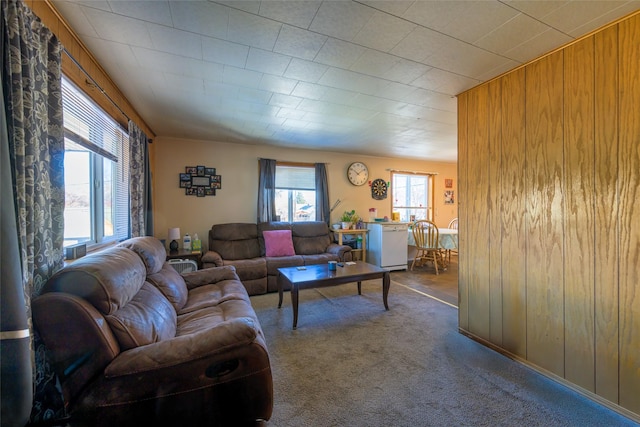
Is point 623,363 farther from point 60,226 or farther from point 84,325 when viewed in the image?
point 60,226

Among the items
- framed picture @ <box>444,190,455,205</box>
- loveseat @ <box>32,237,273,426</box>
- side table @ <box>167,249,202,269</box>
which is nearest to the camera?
loveseat @ <box>32,237,273,426</box>

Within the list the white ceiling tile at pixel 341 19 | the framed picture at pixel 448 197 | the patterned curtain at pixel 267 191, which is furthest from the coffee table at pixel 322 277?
the framed picture at pixel 448 197

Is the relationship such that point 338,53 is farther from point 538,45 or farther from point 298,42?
point 538,45

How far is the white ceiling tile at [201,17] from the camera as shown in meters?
1.47

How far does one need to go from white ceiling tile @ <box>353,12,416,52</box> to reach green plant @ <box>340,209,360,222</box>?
353cm

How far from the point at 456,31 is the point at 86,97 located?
8.73ft

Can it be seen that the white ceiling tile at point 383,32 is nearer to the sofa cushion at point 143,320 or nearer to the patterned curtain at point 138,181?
the sofa cushion at point 143,320

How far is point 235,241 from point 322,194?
1.85 metres

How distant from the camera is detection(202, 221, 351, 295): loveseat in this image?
3.67m

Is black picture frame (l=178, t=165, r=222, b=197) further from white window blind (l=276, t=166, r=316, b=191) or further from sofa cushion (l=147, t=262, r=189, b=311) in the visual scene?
sofa cushion (l=147, t=262, r=189, b=311)

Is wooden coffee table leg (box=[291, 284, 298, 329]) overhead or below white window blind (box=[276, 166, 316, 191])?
below

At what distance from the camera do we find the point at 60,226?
4.65ft

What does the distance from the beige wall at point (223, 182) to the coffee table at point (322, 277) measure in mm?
2001

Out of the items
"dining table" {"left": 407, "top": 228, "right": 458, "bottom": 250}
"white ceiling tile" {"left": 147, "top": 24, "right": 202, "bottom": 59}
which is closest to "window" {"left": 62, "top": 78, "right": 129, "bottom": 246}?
"white ceiling tile" {"left": 147, "top": 24, "right": 202, "bottom": 59}
